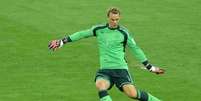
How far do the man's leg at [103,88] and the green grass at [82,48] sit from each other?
99.5 inches

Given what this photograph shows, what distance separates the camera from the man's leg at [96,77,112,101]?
53.0 feet

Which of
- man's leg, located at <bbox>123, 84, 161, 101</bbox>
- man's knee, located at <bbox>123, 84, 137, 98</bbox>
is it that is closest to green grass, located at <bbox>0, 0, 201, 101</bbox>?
man's leg, located at <bbox>123, 84, 161, 101</bbox>

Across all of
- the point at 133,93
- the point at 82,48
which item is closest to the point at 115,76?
the point at 133,93

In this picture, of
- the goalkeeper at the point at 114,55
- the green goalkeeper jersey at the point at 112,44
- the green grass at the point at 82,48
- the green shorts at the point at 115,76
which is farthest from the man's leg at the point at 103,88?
the green grass at the point at 82,48

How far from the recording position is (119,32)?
16641 mm

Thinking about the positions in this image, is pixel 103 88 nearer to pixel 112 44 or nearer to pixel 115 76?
pixel 115 76

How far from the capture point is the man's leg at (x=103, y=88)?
1616cm

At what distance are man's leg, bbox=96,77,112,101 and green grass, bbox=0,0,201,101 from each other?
8.29 feet

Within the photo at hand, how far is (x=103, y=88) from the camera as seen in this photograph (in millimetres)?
16250

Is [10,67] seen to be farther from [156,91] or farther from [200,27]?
[200,27]

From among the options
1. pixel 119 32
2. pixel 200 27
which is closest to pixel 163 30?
pixel 200 27

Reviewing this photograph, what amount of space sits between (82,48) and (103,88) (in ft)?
28.5

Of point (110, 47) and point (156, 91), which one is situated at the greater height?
point (110, 47)

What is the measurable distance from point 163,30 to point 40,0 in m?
7.15
